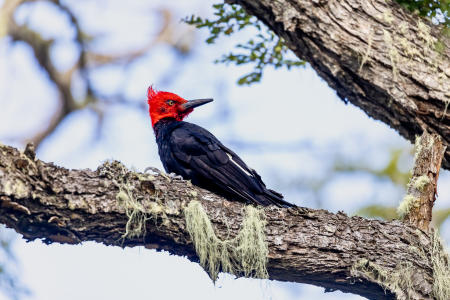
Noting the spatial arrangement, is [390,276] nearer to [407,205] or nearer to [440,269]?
[440,269]

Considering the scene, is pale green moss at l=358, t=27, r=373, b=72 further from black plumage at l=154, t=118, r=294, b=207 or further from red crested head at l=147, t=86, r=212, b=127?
red crested head at l=147, t=86, r=212, b=127

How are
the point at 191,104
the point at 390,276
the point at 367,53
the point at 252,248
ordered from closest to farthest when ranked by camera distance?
the point at 252,248, the point at 390,276, the point at 367,53, the point at 191,104

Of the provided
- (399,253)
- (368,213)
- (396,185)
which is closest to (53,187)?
(399,253)

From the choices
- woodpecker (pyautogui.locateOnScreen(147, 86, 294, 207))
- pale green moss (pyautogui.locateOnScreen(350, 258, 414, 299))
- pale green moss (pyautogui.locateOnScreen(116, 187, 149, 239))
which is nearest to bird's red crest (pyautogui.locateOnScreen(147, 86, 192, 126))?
woodpecker (pyautogui.locateOnScreen(147, 86, 294, 207))

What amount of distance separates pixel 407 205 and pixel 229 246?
1.23 meters

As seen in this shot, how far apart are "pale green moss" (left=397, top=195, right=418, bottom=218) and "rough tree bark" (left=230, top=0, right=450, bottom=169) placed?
491 millimetres

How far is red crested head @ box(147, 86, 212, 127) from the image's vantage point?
16.9ft

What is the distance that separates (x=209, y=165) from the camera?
13.3ft

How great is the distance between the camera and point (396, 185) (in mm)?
6988

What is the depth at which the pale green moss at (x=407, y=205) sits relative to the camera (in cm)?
384

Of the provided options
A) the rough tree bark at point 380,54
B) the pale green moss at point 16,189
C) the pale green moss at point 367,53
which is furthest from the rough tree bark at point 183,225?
the pale green moss at point 367,53

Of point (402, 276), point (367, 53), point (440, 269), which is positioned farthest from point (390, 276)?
point (367, 53)

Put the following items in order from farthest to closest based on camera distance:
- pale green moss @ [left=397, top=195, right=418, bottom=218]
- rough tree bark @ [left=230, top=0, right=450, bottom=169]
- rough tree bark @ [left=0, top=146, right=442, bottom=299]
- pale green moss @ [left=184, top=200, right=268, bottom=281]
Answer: rough tree bark @ [left=230, top=0, right=450, bottom=169] → pale green moss @ [left=397, top=195, right=418, bottom=218] → pale green moss @ [left=184, top=200, right=268, bottom=281] → rough tree bark @ [left=0, top=146, right=442, bottom=299]

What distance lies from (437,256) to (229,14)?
2457mm
